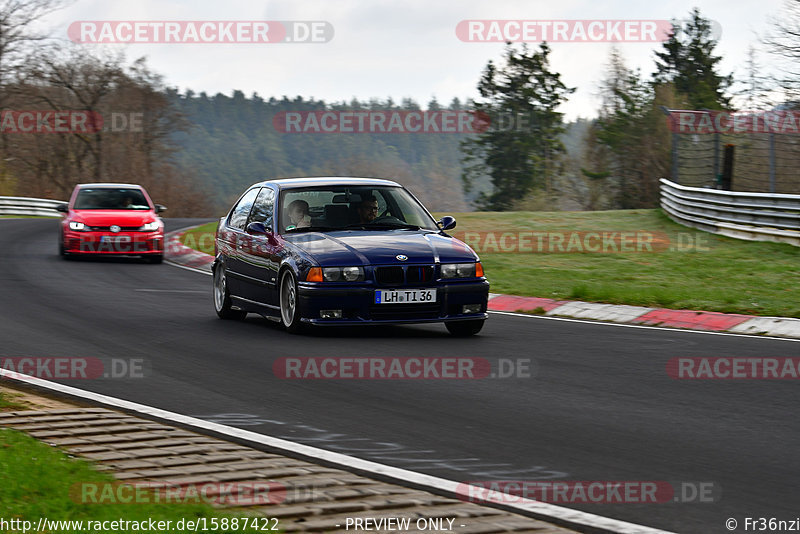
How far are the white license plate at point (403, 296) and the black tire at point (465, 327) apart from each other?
0.68 meters

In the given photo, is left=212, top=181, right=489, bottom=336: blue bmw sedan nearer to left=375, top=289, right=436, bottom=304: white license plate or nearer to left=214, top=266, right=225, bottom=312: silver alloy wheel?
left=375, top=289, right=436, bottom=304: white license plate

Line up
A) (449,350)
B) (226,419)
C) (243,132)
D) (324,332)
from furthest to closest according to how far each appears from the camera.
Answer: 1. (243,132)
2. (324,332)
3. (449,350)
4. (226,419)

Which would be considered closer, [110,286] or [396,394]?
[396,394]

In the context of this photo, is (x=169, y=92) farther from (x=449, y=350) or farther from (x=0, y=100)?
(x=449, y=350)

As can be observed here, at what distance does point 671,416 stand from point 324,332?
496 cm

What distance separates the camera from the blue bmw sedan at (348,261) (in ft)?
34.2

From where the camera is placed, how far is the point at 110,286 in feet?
54.9

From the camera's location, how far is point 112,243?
72.6ft

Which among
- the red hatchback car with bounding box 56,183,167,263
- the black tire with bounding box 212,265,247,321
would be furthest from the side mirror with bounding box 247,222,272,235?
the red hatchback car with bounding box 56,183,167,263

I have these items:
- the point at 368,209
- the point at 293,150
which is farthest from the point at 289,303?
the point at 293,150

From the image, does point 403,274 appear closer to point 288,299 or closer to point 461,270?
point 461,270

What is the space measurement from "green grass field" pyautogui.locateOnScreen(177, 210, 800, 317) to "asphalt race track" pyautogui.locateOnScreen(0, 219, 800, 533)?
234 centimetres

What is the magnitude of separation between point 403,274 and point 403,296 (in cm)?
21

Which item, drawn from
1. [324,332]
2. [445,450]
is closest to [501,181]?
[324,332]
